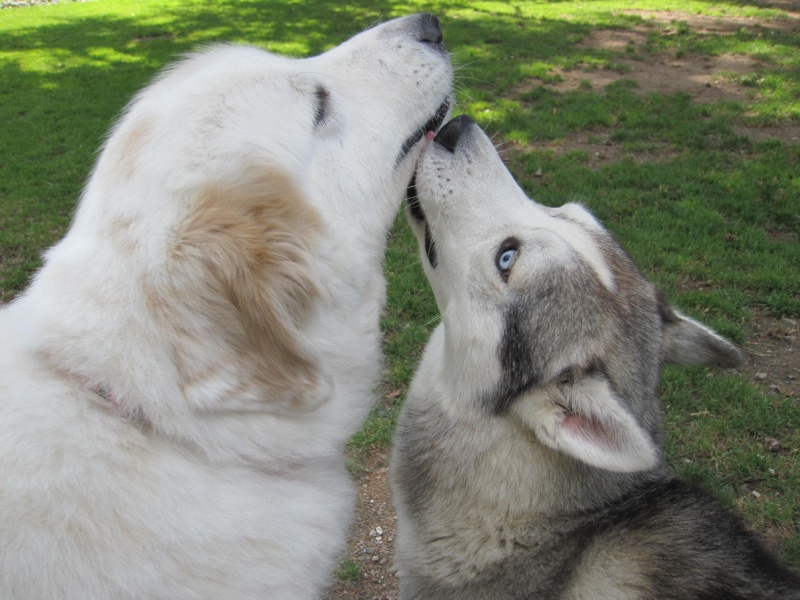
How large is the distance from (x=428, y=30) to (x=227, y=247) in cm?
171

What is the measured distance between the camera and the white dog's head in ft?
5.57

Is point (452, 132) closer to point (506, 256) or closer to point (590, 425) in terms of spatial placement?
point (506, 256)

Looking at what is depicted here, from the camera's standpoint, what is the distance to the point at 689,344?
3.08 m

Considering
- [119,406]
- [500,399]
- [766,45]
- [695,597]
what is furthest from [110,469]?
[766,45]

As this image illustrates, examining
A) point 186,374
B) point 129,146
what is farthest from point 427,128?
point 186,374

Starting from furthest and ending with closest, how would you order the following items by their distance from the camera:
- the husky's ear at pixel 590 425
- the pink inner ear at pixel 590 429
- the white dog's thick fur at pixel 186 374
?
the pink inner ear at pixel 590 429, the husky's ear at pixel 590 425, the white dog's thick fur at pixel 186 374

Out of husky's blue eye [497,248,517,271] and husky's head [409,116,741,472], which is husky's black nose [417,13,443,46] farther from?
husky's blue eye [497,248,517,271]

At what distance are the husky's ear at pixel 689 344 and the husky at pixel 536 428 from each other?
252 mm

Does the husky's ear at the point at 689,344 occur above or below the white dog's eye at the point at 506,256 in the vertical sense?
below

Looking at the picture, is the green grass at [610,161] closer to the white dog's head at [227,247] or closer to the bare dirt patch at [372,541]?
the bare dirt patch at [372,541]

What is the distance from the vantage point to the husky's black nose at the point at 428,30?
113 inches

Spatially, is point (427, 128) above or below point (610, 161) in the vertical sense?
above

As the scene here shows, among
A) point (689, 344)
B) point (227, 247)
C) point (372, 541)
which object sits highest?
point (227, 247)

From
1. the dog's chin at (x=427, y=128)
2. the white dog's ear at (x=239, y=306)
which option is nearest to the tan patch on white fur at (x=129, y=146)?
the white dog's ear at (x=239, y=306)
